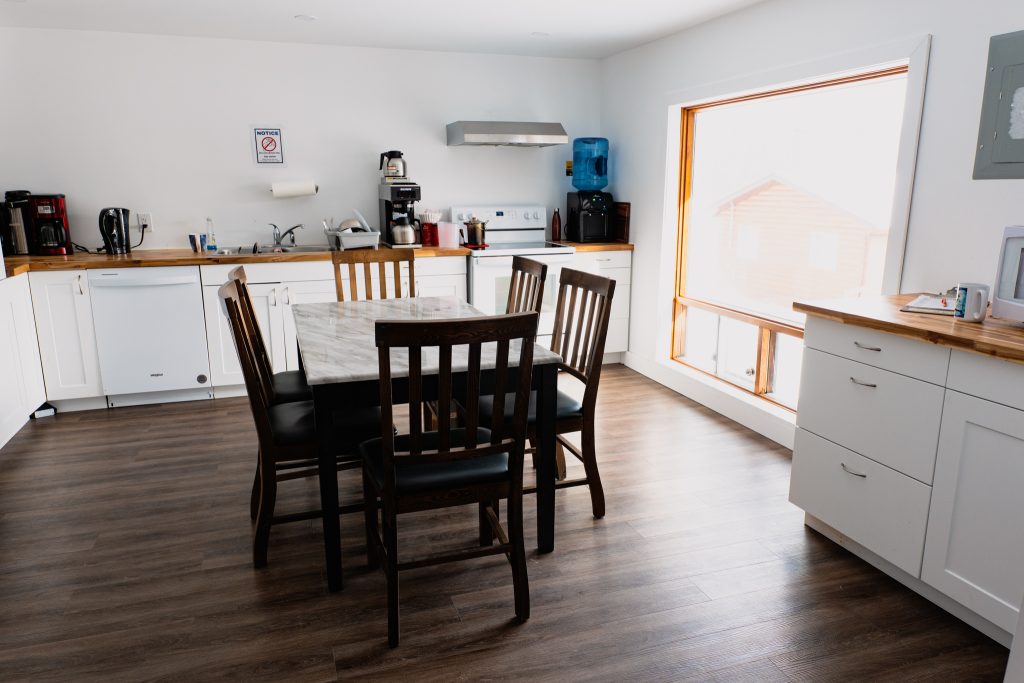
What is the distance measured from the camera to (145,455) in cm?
347

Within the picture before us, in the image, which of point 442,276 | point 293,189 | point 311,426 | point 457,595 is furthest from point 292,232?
point 457,595

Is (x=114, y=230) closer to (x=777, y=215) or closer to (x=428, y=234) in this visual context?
(x=428, y=234)

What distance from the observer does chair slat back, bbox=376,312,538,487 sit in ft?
5.86

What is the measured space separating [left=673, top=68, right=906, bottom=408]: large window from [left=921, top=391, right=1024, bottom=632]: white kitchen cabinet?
122 centimetres

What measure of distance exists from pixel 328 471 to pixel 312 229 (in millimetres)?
3111

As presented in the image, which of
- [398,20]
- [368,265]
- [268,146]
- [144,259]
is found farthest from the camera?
[268,146]

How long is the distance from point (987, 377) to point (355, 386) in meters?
1.83

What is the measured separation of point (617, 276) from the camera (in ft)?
16.7

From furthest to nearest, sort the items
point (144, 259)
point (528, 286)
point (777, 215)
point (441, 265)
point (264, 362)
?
point (441, 265) < point (144, 259) < point (777, 215) < point (528, 286) < point (264, 362)

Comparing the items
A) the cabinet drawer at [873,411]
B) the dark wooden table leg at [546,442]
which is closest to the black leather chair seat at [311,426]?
the dark wooden table leg at [546,442]

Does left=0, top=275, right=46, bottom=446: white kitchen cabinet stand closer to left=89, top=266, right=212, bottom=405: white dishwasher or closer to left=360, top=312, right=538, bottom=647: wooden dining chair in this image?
left=89, top=266, right=212, bottom=405: white dishwasher

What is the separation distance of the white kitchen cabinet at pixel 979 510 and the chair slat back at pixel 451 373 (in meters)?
1.29

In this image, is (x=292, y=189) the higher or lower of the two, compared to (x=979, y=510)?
higher

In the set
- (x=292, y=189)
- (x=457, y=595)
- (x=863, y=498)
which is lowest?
(x=457, y=595)
